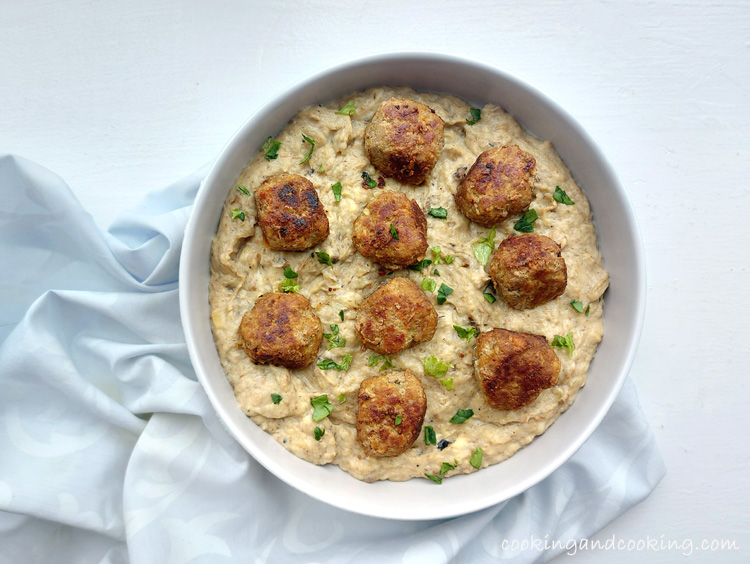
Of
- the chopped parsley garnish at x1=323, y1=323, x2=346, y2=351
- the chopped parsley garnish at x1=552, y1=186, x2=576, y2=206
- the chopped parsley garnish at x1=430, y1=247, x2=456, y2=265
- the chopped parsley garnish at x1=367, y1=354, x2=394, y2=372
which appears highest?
the chopped parsley garnish at x1=552, y1=186, x2=576, y2=206

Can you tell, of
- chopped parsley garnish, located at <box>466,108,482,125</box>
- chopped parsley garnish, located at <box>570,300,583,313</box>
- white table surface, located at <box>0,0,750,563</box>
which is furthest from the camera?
white table surface, located at <box>0,0,750,563</box>

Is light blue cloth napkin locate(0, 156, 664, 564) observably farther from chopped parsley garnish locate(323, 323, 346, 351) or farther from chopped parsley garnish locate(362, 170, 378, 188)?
chopped parsley garnish locate(362, 170, 378, 188)

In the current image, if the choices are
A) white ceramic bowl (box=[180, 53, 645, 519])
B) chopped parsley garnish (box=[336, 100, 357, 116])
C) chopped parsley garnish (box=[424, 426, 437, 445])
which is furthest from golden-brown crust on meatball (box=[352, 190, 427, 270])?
chopped parsley garnish (box=[424, 426, 437, 445])

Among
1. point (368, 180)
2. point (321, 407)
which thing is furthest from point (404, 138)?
point (321, 407)

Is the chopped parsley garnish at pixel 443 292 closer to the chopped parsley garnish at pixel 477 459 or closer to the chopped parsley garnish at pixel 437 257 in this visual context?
the chopped parsley garnish at pixel 437 257

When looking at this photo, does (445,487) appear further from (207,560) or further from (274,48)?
(274,48)

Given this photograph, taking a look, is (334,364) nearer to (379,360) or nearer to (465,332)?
(379,360)
